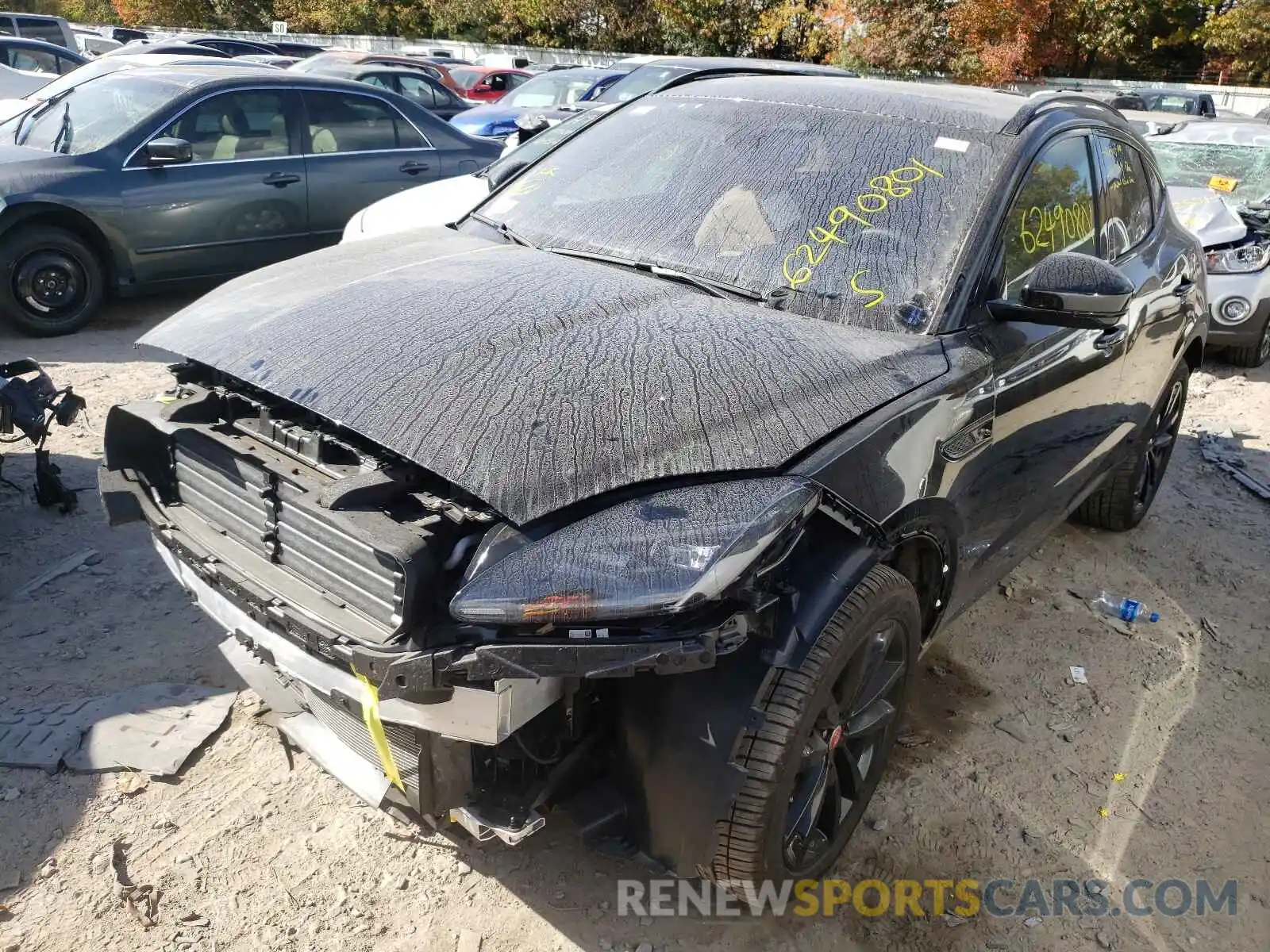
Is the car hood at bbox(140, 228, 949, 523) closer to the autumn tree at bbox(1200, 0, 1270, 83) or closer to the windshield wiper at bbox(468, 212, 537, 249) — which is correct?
the windshield wiper at bbox(468, 212, 537, 249)

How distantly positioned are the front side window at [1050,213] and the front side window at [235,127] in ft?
18.9

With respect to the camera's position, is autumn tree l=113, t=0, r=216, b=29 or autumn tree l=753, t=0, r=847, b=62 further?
autumn tree l=113, t=0, r=216, b=29

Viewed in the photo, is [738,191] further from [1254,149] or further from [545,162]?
[1254,149]

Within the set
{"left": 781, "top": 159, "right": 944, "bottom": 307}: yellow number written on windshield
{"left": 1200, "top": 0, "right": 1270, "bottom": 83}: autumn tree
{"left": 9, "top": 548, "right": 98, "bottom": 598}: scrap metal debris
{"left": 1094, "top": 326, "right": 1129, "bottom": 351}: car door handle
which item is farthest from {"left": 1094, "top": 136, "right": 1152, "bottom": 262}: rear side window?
{"left": 1200, "top": 0, "right": 1270, "bottom": 83}: autumn tree

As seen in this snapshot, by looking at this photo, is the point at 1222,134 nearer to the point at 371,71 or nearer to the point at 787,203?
the point at 787,203

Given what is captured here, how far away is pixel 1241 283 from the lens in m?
7.42

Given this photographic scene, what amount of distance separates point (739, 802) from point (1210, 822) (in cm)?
183

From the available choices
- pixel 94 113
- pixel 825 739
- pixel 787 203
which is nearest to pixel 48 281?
pixel 94 113

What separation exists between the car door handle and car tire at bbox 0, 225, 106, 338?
242 inches

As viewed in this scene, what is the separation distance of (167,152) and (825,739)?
6.19 metres

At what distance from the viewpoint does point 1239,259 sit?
746 centimetres

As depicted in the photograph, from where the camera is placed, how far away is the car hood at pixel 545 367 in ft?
6.73

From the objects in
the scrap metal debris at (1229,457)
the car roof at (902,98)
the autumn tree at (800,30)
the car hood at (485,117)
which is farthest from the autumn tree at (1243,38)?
the car roof at (902,98)

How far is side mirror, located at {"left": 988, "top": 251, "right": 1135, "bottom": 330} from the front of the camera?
8.62 ft
